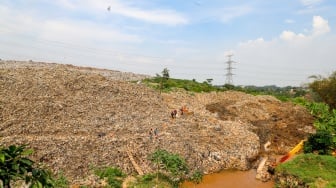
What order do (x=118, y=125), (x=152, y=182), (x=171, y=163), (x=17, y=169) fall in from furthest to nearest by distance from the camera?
(x=118, y=125) < (x=171, y=163) < (x=152, y=182) < (x=17, y=169)

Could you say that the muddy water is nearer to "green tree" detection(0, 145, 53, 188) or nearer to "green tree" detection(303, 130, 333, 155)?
"green tree" detection(303, 130, 333, 155)

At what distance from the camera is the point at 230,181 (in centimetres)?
1695

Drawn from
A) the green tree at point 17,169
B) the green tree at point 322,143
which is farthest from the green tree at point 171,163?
the green tree at point 17,169

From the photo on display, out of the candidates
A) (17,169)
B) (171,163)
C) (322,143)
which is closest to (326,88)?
(322,143)

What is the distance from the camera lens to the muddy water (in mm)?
16245

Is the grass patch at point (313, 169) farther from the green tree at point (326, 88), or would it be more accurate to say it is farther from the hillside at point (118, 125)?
the green tree at point (326, 88)

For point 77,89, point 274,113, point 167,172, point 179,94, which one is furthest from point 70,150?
point 274,113

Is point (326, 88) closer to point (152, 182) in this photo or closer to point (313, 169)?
point (313, 169)

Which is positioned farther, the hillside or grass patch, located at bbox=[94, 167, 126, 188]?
the hillside

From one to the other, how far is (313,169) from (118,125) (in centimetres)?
964

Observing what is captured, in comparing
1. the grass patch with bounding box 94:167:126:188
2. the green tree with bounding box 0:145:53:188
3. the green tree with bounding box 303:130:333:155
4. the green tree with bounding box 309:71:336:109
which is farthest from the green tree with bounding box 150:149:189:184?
the green tree with bounding box 309:71:336:109

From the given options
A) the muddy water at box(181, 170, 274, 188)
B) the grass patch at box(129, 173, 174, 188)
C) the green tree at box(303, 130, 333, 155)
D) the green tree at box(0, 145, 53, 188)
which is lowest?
the muddy water at box(181, 170, 274, 188)

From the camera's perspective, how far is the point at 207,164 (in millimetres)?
17797

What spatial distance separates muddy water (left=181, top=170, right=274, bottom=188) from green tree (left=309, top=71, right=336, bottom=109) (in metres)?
17.8
